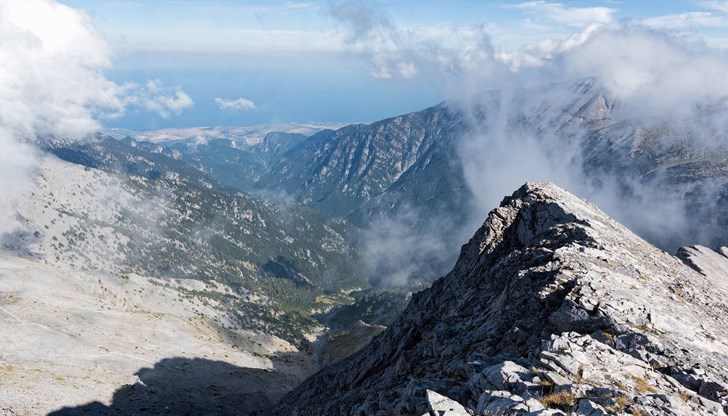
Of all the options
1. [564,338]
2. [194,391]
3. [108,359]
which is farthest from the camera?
[108,359]

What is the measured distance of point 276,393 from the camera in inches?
4459

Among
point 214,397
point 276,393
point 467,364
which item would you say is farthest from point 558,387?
point 276,393

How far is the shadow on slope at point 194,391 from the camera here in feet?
251

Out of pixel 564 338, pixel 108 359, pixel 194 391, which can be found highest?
pixel 564 338

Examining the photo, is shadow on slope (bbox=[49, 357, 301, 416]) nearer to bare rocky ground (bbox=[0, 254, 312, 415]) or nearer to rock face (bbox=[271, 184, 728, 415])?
bare rocky ground (bbox=[0, 254, 312, 415])

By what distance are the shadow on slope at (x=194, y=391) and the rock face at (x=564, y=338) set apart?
3445 cm

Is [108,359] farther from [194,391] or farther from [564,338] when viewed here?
[564,338]

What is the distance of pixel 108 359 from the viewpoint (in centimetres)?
10019

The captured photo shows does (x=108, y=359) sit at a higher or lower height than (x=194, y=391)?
higher

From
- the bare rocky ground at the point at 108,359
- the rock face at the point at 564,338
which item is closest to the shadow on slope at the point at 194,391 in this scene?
the bare rocky ground at the point at 108,359

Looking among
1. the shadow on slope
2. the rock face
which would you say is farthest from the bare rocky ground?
the rock face

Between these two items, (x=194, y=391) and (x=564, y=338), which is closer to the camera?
(x=564, y=338)

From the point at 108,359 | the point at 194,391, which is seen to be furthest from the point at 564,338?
the point at 108,359

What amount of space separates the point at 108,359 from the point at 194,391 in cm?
2016
